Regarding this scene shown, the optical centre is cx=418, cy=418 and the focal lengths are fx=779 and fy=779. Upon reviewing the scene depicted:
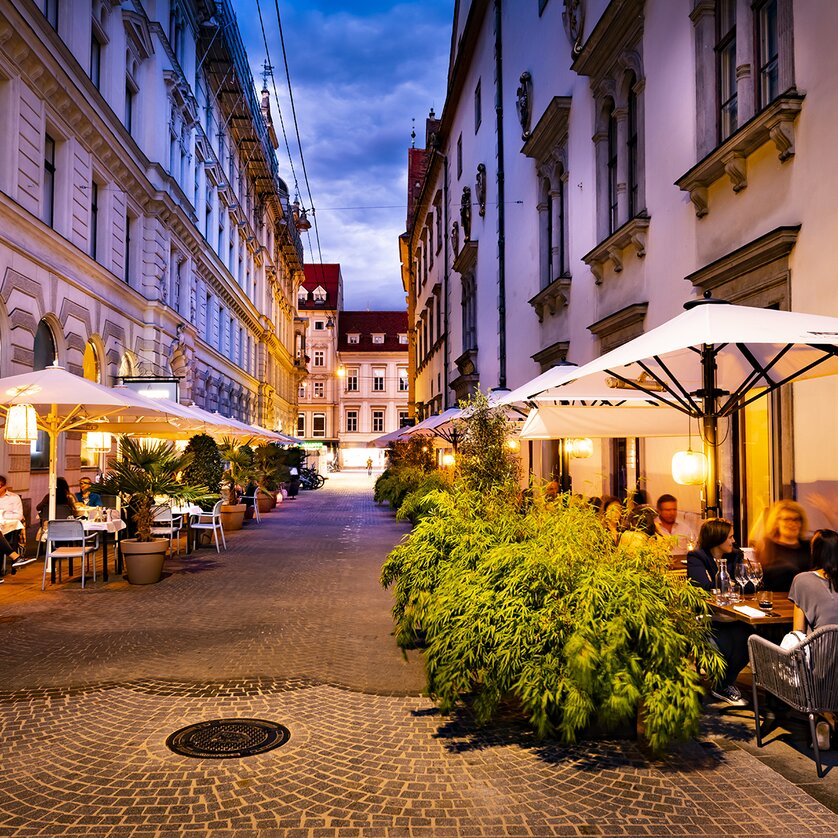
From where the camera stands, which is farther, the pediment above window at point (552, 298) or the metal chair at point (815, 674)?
the pediment above window at point (552, 298)

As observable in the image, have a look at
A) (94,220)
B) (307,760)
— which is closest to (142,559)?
(307,760)

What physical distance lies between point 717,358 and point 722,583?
3.35 meters

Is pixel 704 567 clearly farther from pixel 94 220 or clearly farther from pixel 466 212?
pixel 466 212

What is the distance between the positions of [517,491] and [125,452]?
7923mm

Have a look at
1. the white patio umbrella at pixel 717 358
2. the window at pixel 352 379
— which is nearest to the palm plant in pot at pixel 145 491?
the white patio umbrella at pixel 717 358

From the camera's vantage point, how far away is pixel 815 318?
611cm

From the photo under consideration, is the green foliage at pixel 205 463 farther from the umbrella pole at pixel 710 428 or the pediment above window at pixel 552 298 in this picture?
the umbrella pole at pixel 710 428

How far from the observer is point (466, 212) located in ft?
98.7

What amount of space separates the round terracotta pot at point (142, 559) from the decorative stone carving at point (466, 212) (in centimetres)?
2027

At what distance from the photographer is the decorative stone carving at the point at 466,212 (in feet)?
97.6

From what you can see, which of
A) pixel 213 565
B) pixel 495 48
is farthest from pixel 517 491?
pixel 495 48

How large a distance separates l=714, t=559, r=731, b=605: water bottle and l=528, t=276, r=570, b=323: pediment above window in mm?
10929

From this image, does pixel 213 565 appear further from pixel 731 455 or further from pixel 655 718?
pixel 655 718

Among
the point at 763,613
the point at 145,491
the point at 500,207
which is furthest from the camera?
the point at 500,207
